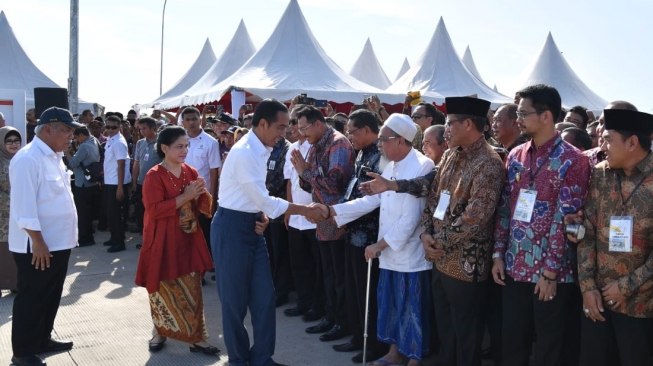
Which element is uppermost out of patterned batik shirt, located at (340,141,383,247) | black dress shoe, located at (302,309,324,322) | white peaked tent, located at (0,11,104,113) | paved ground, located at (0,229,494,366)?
white peaked tent, located at (0,11,104,113)

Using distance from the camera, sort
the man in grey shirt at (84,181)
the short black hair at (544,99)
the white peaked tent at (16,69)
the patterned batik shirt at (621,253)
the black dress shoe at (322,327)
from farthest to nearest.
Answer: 1. the white peaked tent at (16,69)
2. the man in grey shirt at (84,181)
3. the black dress shoe at (322,327)
4. the short black hair at (544,99)
5. the patterned batik shirt at (621,253)

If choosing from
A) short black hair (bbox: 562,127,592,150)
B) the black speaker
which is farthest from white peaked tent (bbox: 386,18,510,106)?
short black hair (bbox: 562,127,592,150)

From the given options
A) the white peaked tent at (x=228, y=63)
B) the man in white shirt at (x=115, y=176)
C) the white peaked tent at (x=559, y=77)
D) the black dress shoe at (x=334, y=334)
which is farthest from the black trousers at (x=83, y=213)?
the white peaked tent at (x=559, y=77)

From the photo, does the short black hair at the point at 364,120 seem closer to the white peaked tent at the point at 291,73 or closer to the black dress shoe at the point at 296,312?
the black dress shoe at the point at 296,312

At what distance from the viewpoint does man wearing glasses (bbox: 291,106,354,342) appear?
495 cm

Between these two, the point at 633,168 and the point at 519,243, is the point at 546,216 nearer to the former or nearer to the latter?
the point at 519,243

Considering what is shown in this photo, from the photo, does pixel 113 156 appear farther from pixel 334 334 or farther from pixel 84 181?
pixel 334 334

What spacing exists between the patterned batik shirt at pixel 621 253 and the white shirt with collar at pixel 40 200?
385 centimetres

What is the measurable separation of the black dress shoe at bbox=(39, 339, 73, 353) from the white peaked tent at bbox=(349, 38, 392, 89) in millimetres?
26461

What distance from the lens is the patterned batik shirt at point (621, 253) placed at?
2.98 metres

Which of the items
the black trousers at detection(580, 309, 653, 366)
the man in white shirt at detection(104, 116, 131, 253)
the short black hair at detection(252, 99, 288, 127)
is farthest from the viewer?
the man in white shirt at detection(104, 116, 131, 253)

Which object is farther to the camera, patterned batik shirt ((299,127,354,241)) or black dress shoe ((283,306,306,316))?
Result: black dress shoe ((283,306,306,316))

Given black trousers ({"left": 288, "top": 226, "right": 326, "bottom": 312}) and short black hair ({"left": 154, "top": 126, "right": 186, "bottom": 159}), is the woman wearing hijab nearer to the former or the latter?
short black hair ({"left": 154, "top": 126, "right": 186, "bottom": 159})

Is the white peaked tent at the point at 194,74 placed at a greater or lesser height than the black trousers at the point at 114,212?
greater
